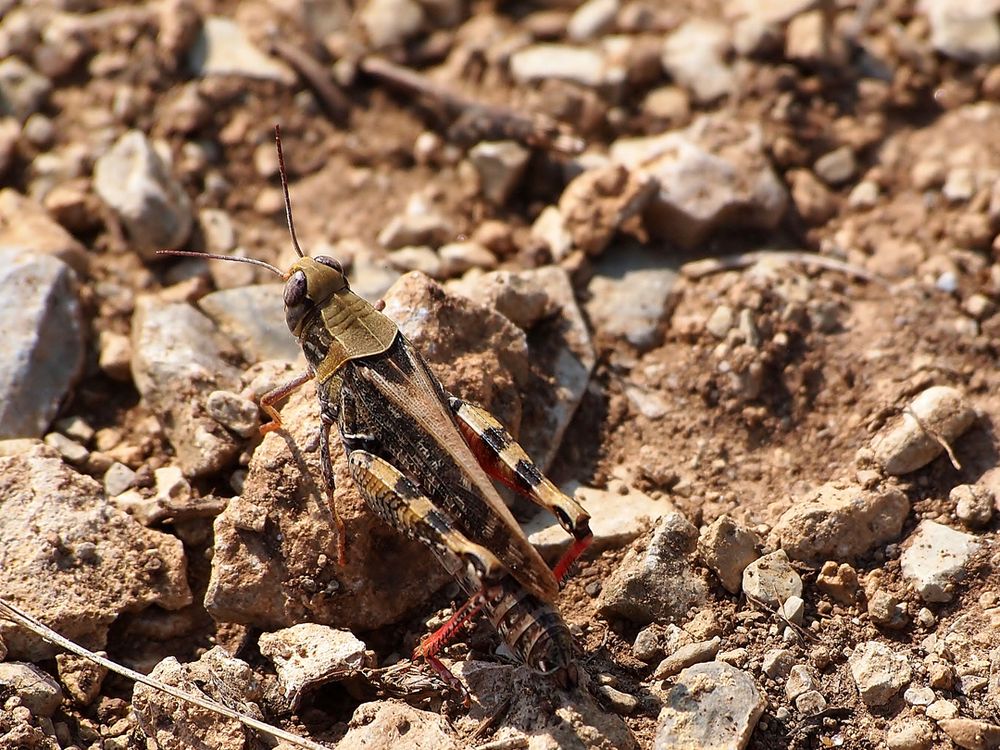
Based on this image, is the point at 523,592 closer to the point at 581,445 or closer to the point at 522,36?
→ the point at 581,445

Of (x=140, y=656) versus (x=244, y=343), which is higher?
(x=244, y=343)

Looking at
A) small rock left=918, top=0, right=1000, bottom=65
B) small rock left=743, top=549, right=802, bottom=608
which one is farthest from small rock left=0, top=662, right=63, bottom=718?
small rock left=918, top=0, right=1000, bottom=65

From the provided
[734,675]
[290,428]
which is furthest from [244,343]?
[734,675]

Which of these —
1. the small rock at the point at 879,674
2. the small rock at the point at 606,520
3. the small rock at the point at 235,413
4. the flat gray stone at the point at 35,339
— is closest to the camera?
the small rock at the point at 879,674

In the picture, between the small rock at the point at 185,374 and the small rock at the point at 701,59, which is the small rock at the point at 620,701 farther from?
the small rock at the point at 701,59

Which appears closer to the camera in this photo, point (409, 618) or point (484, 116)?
point (409, 618)

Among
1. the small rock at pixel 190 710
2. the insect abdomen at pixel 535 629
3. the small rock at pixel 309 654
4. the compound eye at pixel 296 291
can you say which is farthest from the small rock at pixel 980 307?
the small rock at pixel 190 710
